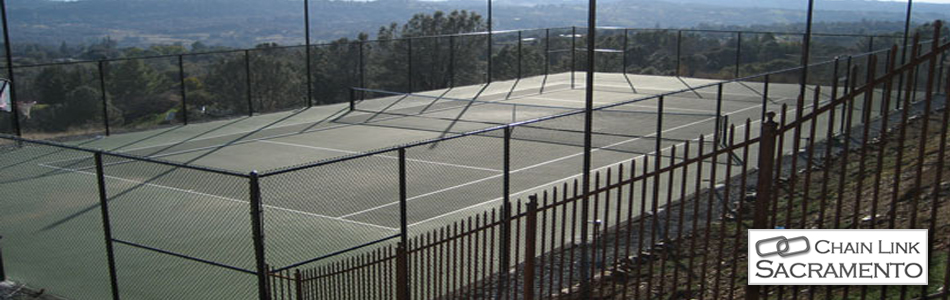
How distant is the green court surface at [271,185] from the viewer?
10609 mm

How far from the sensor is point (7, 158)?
57.3 ft

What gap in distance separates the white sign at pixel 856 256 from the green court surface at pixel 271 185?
14.7 ft

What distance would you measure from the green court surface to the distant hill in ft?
247

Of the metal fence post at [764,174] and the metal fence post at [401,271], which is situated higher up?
the metal fence post at [764,174]

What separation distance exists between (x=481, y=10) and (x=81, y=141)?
148m

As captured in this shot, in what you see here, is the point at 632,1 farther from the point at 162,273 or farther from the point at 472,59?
the point at 162,273

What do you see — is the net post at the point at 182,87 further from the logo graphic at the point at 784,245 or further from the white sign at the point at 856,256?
the white sign at the point at 856,256

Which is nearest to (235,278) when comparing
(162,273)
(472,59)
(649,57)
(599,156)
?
(162,273)

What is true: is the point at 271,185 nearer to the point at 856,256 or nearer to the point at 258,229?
the point at 258,229

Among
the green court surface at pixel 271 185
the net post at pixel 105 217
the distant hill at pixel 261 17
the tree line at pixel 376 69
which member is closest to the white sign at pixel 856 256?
the green court surface at pixel 271 185

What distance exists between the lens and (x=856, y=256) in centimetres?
412

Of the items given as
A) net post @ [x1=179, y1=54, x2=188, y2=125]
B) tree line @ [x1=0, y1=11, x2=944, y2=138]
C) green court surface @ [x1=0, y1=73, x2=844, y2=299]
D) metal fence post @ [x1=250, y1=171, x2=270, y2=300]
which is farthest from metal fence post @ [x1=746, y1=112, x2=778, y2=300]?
tree line @ [x1=0, y1=11, x2=944, y2=138]

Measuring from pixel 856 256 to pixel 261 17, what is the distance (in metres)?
118

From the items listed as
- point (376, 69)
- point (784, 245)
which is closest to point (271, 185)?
point (784, 245)
